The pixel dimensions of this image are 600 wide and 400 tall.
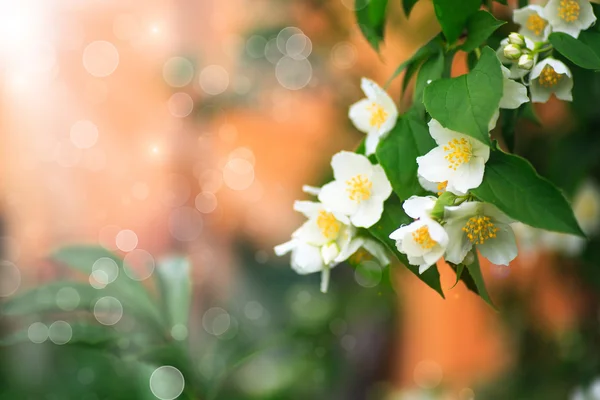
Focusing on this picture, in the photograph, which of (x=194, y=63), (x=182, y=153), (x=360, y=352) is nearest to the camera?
(x=194, y=63)

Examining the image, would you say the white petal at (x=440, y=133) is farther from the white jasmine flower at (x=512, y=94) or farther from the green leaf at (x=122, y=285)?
the green leaf at (x=122, y=285)

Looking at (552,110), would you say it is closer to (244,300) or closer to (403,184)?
(403,184)

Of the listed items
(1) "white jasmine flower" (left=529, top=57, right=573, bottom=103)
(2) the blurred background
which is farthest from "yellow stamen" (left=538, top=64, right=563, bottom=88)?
(2) the blurred background

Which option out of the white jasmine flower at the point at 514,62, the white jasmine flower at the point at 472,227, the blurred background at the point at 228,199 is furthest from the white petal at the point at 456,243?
the blurred background at the point at 228,199

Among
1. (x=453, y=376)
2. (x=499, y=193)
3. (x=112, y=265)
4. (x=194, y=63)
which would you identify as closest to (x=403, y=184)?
(x=499, y=193)

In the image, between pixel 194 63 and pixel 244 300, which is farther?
pixel 244 300

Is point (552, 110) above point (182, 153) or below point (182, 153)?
above
